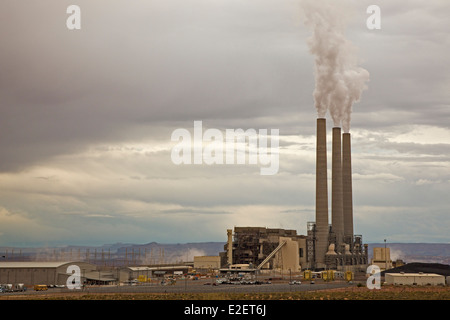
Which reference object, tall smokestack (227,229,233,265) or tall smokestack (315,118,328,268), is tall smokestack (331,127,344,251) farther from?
tall smokestack (227,229,233,265)

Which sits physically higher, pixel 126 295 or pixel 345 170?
pixel 345 170

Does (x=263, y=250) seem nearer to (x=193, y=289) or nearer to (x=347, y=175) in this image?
(x=347, y=175)

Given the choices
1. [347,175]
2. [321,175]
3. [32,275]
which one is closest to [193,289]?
[32,275]

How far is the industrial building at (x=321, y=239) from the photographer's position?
147m

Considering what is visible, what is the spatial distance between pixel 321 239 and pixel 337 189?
1380 cm

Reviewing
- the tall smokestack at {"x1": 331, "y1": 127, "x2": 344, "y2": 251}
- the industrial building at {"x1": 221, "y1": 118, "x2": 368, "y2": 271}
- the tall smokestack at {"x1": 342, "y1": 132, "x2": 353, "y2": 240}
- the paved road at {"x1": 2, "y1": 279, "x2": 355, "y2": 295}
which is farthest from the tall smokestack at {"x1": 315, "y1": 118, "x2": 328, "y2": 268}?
the paved road at {"x1": 2, "y1": 279, "x2": 355, "y2": 295}

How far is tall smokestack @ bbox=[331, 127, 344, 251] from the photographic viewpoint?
152 meters

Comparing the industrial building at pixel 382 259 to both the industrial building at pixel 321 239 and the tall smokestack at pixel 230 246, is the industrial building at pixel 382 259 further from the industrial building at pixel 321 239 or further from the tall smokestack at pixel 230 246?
the tall smokestack at pixel 230 246

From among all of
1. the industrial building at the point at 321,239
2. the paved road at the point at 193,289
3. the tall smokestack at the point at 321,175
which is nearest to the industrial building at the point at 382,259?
the industrial building at the point at 321,239
